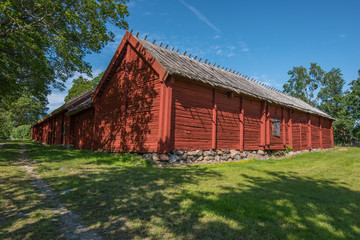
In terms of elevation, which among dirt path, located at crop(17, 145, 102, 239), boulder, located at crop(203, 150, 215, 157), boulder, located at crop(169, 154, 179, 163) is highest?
boulder, located at crop(203, 150, 215, 157)

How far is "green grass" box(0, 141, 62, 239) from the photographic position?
9.73 feet

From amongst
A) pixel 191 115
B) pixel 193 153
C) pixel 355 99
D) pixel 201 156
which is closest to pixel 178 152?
pixel 193 153

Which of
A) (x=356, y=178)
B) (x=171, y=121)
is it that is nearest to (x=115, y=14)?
(x=171, y=121)

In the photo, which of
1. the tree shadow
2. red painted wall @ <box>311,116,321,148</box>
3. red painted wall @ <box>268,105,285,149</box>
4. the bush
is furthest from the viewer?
the bush

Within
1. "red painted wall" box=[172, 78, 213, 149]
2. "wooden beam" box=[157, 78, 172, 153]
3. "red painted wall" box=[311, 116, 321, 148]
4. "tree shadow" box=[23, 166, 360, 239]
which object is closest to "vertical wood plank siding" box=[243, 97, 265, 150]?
"red painted wall" box=[172, 78, 213, 149]

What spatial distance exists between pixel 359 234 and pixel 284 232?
3.92 ft

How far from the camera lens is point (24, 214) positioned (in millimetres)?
3650

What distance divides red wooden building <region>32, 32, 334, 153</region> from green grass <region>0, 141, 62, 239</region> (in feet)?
16.8

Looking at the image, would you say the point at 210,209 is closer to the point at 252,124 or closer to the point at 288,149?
the point at 252,124

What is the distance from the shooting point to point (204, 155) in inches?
416

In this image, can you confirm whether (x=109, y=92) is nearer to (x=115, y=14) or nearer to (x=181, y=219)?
→ (x=115, y=14)

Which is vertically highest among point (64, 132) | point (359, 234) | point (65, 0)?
point (65, 0)

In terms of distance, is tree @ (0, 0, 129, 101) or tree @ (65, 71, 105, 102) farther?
tree @ (65, 71, 105, 102)

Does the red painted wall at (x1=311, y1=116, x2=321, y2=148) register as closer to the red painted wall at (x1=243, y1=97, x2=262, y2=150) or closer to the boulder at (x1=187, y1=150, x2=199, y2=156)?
the red painted wall at (x1=243, y1=97, x2=262, y2=150)
